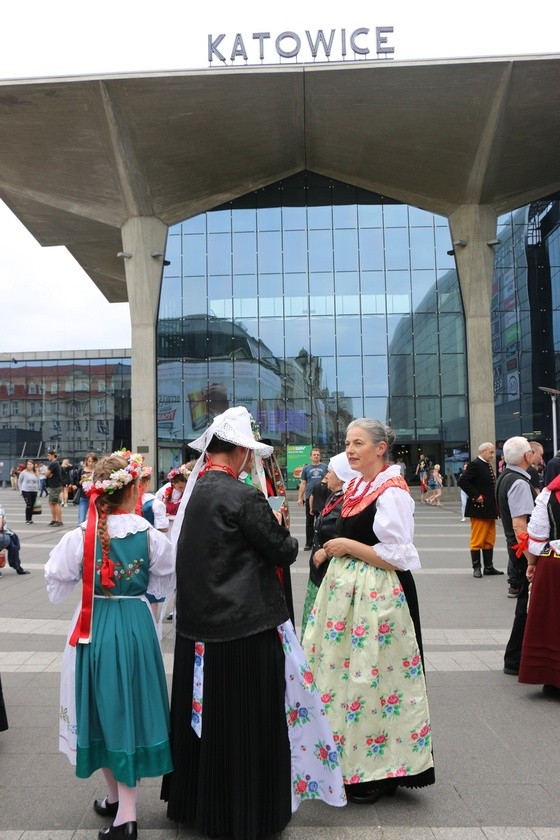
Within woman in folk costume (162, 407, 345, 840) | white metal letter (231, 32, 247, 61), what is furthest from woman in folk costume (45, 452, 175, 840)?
white metal letter (231, 32, 247, 61)

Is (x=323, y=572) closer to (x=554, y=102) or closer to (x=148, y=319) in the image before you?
(x=554, y=102)

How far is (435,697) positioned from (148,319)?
2511 cm

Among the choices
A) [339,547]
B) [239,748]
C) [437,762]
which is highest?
[339,547]

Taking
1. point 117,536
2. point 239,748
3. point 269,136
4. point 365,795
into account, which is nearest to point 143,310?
point 269,136

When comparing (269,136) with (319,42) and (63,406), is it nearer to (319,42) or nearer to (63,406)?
(319,42)

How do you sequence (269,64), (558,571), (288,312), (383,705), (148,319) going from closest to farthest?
(383,705), (558,571), (269,64), (148,319), (288,312)

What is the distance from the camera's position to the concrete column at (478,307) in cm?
2805

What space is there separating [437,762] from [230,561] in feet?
6.26

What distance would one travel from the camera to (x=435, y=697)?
4.93m

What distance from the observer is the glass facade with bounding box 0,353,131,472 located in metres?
55.2

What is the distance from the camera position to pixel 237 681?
292 cm

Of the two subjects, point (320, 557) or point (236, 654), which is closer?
point (236, 654)

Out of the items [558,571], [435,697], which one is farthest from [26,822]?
[558,571]

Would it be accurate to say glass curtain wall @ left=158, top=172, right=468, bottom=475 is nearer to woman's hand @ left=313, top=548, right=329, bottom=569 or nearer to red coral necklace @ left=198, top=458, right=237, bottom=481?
woman's hand @ left=313, top=548, right=329, bottom=569
